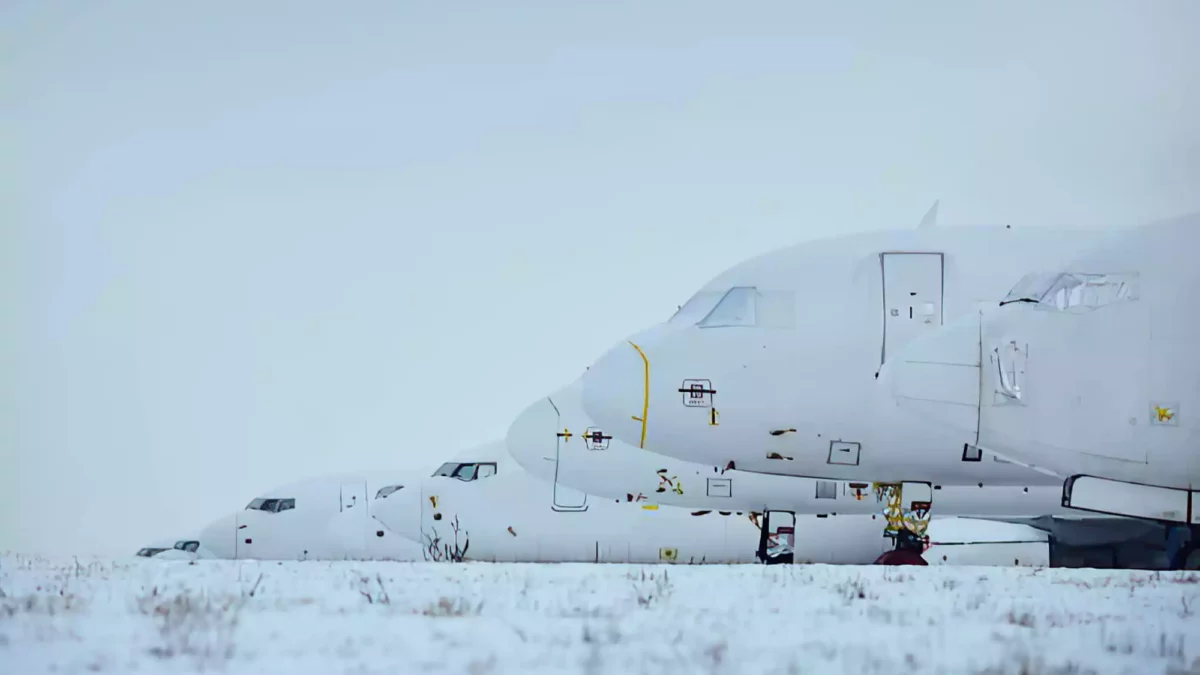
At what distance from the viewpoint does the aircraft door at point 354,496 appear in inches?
1008

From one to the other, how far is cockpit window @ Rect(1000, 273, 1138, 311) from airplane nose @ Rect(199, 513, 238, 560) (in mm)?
17630

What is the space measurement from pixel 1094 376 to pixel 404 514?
12.9 meters

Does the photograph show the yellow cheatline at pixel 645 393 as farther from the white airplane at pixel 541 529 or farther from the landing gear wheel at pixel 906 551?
the landing gear wheel at pixel 906 551

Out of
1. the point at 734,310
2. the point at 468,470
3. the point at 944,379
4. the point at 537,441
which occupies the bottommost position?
the point at 468,470

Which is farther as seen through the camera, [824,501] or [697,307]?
[824,501]

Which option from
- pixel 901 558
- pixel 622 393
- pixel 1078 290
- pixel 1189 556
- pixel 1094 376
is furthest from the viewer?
pixel 901 558

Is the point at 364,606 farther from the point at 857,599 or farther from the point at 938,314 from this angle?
the point at 938,314

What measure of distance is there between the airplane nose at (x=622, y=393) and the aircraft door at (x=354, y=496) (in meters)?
10.7

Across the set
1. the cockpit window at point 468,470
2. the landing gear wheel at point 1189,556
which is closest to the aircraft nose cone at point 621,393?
the cockpit window at point 468,470

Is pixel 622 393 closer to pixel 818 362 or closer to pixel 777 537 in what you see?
pixel 818 362

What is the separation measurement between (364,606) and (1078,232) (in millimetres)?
11964

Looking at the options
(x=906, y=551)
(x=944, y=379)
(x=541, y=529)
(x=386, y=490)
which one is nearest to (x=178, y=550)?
(x=386, y=490)

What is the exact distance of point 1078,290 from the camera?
12.6m

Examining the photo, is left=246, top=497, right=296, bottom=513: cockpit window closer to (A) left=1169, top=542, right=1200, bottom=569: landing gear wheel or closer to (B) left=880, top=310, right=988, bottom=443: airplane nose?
(B) left=880, top=310, right=988, bottom=443: airplane nose
